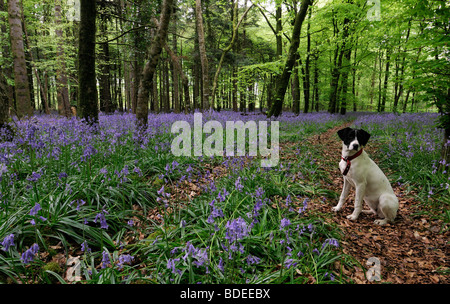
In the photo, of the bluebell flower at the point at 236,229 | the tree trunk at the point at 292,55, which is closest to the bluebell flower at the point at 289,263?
the bluebell flower at the point at 236,229

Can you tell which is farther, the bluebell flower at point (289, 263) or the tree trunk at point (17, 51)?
the tree trunk at point (17, 51)

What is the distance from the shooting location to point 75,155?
432 centimetres

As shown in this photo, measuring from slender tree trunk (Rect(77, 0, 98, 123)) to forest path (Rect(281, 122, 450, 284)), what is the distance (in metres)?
6.54

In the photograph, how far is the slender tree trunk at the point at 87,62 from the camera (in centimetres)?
605

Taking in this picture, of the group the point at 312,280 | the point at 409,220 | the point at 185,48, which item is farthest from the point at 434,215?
the point at 185,48

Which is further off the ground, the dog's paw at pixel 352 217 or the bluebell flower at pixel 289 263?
the bluebell flower at pixel 289 263

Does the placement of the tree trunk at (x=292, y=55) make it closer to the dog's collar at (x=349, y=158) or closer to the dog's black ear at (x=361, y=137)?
the dog's black ear at (x=361, y=137)

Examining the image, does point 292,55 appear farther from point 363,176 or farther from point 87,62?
point 363,176

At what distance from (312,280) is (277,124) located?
8854 mm

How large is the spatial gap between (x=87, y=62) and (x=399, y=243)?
820 cm

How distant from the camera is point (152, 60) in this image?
6.21 metres

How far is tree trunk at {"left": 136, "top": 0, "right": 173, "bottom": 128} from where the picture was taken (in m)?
5.99

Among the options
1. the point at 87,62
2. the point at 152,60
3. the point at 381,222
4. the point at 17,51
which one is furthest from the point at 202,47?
the point at 381,222

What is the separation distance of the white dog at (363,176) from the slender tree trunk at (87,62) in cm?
632
